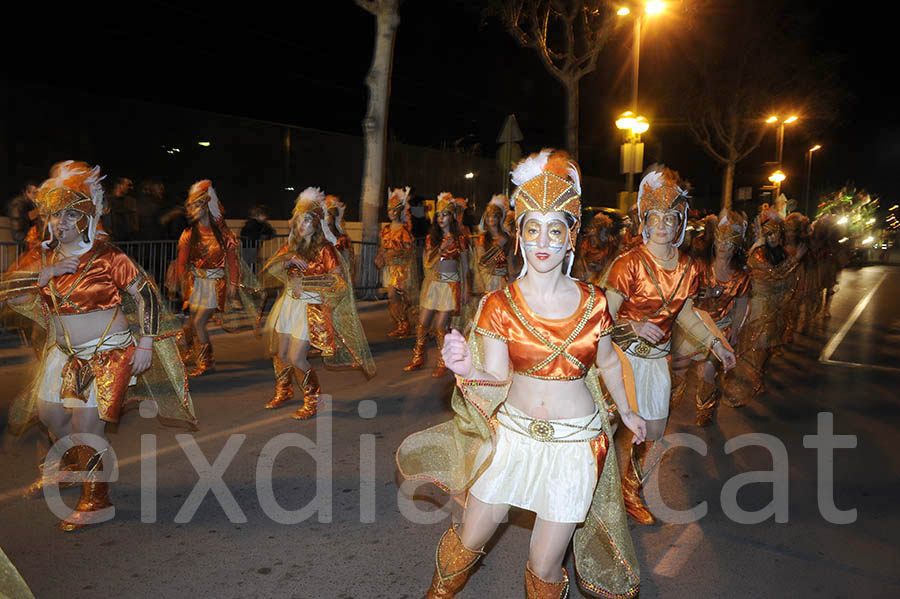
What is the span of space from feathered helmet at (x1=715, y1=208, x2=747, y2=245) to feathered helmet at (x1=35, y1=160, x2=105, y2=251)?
18.1 feet

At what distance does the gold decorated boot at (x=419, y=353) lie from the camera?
31.1 ft

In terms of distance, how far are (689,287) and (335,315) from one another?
147 inches

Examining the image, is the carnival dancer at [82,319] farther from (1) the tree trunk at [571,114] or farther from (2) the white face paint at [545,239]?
(1) the tree trunk at [571,114]

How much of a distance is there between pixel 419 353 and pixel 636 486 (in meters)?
4.95

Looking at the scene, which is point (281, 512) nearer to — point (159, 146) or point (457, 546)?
point (457, 546)

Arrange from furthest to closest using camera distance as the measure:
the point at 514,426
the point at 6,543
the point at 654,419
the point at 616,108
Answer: the point at 616,108 → the point at 654,419 → the point at 6,543 → the point at 514,426

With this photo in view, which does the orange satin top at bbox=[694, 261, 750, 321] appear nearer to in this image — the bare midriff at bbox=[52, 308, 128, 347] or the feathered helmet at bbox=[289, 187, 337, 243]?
the feathered helmet at bbox=[289, 187, 337, 243]

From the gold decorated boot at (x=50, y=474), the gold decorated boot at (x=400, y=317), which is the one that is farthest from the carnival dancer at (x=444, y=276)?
the gold decorated boot at (x=50, y=474)

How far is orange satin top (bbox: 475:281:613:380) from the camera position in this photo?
3.10 m

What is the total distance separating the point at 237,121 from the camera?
1816 centimetres

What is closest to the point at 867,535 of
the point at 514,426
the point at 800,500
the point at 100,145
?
the point at 800,500

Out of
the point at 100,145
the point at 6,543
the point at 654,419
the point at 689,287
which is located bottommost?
the point at 6,543

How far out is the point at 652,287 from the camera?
4730 millimetres

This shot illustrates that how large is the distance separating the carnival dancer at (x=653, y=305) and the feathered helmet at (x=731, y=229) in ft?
8.66
